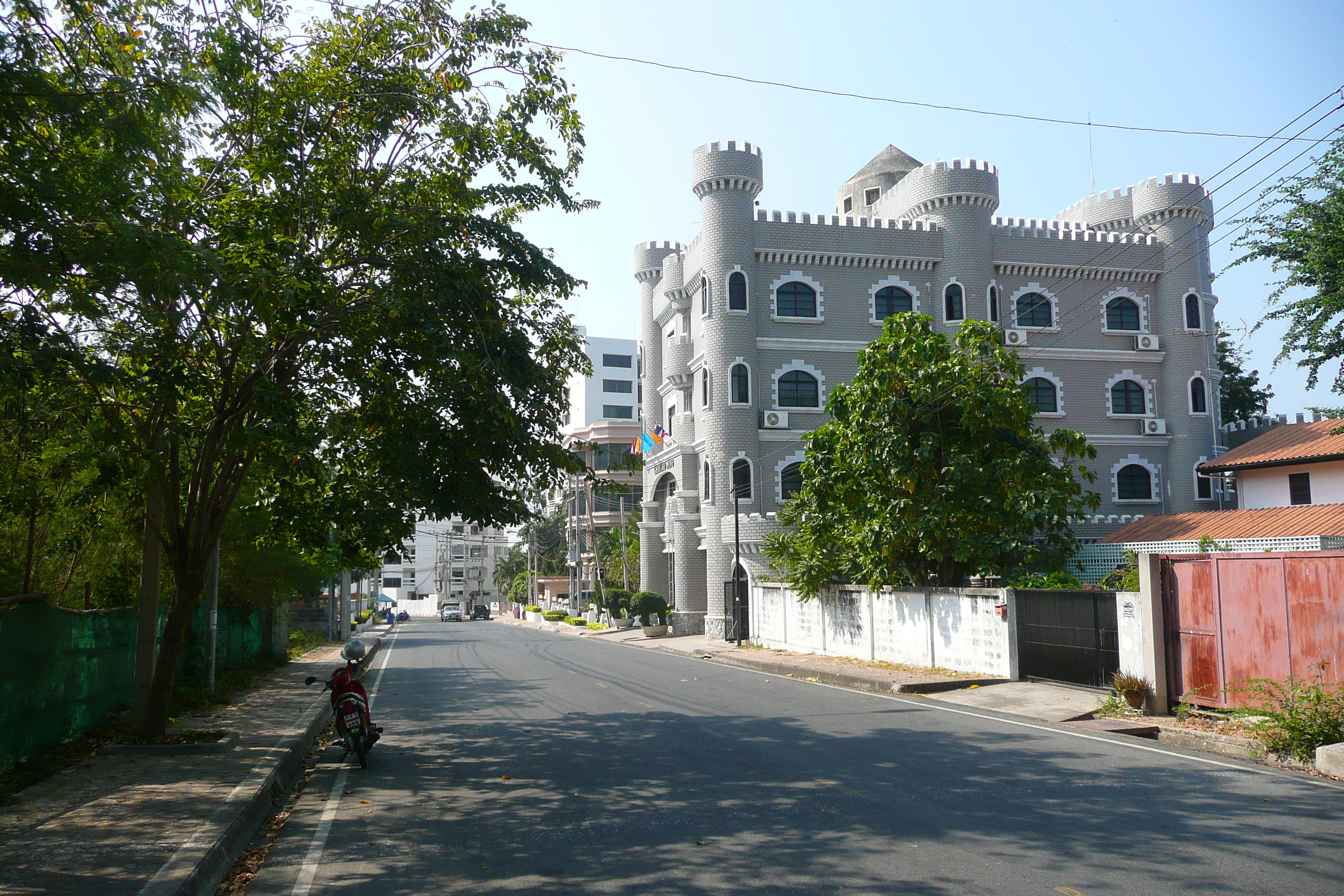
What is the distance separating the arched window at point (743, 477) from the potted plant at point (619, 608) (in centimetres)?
1436

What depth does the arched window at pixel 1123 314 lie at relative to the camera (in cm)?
4122

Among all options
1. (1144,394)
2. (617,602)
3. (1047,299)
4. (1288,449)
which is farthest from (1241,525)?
(617,602)

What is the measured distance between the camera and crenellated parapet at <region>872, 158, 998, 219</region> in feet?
131

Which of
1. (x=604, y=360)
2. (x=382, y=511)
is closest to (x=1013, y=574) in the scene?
(x=382, y=511)

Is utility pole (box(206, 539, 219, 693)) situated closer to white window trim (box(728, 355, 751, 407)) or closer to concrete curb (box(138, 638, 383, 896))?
concrete curb (box(138, 638, 383, 896))

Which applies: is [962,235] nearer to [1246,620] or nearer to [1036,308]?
[1036,308]

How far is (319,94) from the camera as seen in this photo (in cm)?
1184

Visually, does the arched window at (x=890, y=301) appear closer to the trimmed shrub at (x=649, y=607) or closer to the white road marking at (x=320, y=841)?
the trimmed shrub at (x=649, y=607)

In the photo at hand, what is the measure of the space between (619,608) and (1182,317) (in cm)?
2960

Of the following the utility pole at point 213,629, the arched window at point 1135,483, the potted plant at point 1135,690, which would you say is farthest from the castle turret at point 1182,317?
the utility pole at point 213,629

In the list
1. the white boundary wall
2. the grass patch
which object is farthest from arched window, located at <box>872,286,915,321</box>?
the grass patch

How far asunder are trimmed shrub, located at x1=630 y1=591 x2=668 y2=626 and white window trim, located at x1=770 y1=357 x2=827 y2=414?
11.2 meters

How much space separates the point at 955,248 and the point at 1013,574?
21.4 metres

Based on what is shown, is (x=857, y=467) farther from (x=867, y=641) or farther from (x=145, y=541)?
(x=145, y=541)
